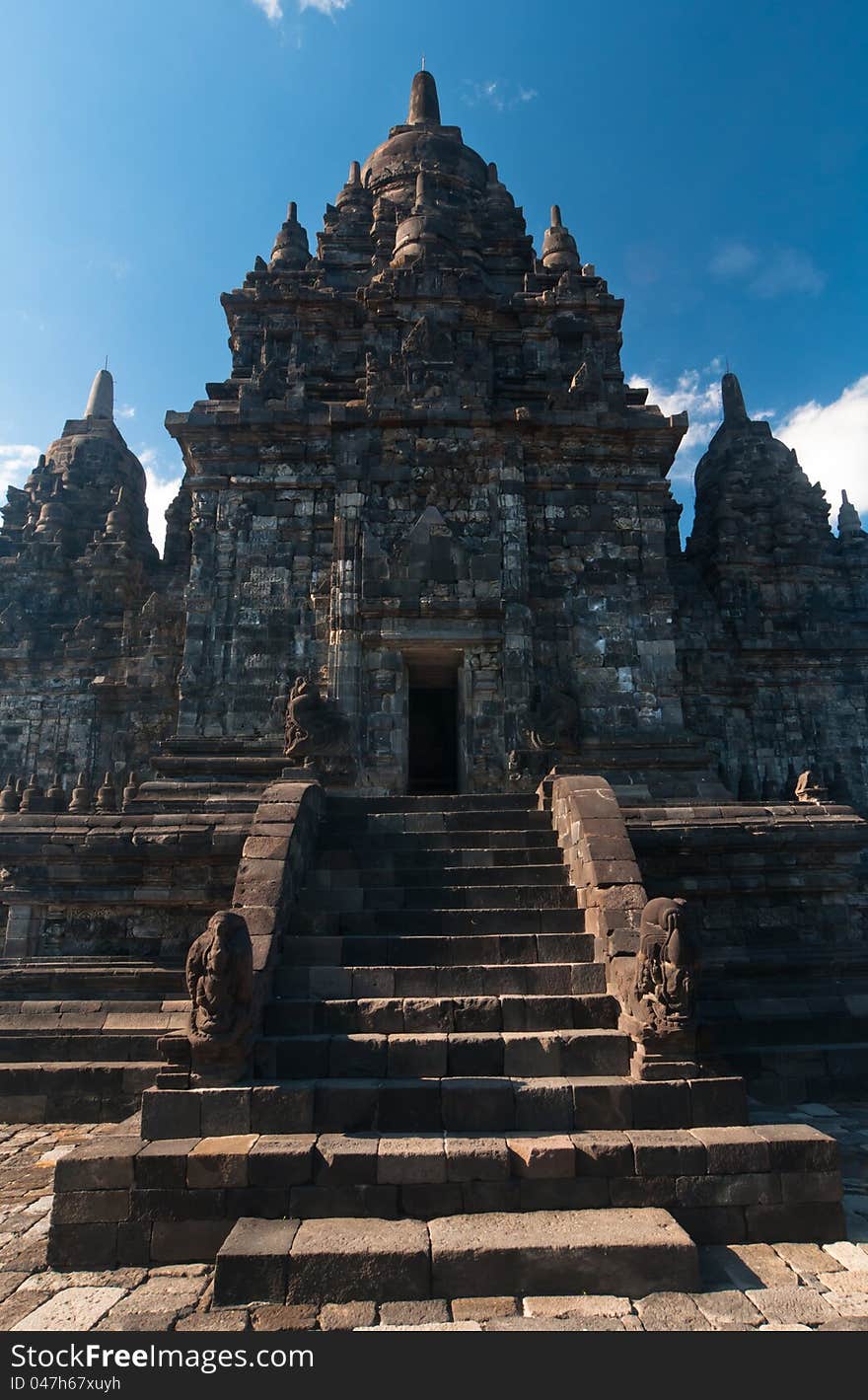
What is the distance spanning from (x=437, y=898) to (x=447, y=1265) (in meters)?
3.64

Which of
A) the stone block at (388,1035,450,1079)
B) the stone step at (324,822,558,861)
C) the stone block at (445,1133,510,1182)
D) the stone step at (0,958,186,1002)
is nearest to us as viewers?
the stone block at (445,1133,510,1182)

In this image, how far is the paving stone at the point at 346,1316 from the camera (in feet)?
13.4

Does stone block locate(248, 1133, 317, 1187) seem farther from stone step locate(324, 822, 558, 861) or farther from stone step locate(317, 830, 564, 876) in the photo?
stone step locate(324, 822, 558, 861)

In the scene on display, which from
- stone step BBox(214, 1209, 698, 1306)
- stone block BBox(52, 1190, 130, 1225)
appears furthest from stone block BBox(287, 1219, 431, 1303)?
stone block BBox(52, 1190, 130, 1225)

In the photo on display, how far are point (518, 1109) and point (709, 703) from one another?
15.3 meters

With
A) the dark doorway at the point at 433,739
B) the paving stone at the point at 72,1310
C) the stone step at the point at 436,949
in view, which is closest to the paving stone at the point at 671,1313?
the paving stone at the point at 72,1310

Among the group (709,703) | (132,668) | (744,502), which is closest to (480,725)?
(709,703)

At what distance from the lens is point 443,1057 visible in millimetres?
5879

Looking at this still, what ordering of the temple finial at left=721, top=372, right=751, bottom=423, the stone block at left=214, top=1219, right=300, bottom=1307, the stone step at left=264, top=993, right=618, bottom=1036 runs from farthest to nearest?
the temple finial at left=721, top=372, right=751, bottom=423 < the stone step at left=264, top=993, right=618, bottom=1036 < the stone block at left=214, top=1219, right=300, bottom=1307

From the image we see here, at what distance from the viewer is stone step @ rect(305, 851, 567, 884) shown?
8070 millimetres

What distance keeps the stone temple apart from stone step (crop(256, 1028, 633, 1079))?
1.0 inches

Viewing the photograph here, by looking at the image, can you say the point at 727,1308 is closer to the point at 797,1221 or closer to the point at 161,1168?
the point at 797,1221

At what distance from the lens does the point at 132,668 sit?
62.1ft

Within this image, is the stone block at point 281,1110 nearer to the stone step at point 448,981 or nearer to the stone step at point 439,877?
the stone step at point 448,981
